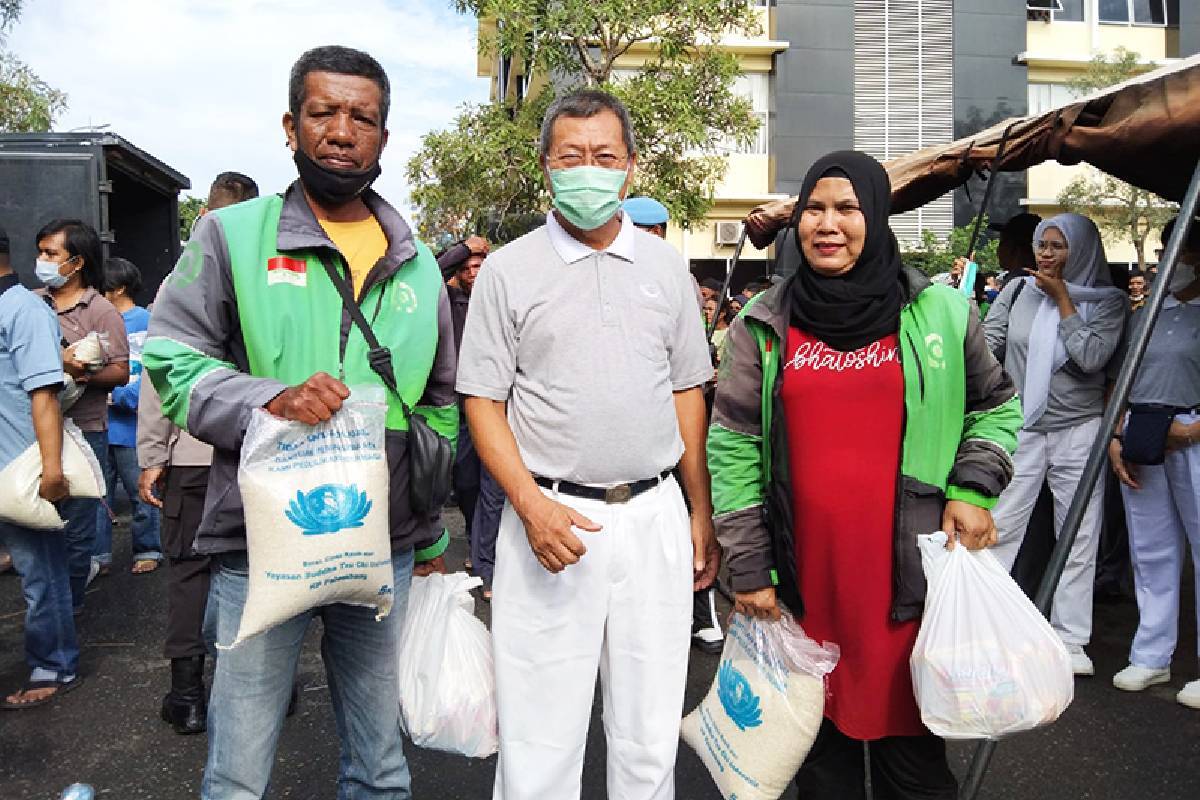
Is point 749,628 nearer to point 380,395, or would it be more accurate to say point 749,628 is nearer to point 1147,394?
point 380,395

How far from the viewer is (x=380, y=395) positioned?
6.94 feet

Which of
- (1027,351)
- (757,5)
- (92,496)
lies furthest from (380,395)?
(757,5)

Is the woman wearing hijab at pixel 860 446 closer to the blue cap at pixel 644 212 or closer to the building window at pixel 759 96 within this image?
the blue cap at pixel 644 212

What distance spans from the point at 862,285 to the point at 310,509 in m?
1.41

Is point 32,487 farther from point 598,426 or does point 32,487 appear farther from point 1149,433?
point 1149,433

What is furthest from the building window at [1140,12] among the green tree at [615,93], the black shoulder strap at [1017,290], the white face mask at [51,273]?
the white face mask at [51,273]

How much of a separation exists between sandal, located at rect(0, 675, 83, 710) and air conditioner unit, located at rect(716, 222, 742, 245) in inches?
793

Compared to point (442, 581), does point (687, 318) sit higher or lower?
higher

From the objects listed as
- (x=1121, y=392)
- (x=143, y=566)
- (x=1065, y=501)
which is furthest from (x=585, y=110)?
(x=143, y=566)

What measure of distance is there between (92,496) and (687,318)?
3.01m

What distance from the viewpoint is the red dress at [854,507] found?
96.3 inches

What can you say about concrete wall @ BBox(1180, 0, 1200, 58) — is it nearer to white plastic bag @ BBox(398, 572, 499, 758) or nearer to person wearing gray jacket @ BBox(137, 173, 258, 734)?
person wearing gray jacket @ BBox(137, 173, 258, 734)

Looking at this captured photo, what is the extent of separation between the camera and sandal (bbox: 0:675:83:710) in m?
4.21

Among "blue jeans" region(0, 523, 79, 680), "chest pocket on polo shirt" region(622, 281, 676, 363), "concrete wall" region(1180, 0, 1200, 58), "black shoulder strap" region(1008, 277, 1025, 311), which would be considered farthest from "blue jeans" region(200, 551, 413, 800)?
"concrete wall" region(1180, 0, 1200, 58)
